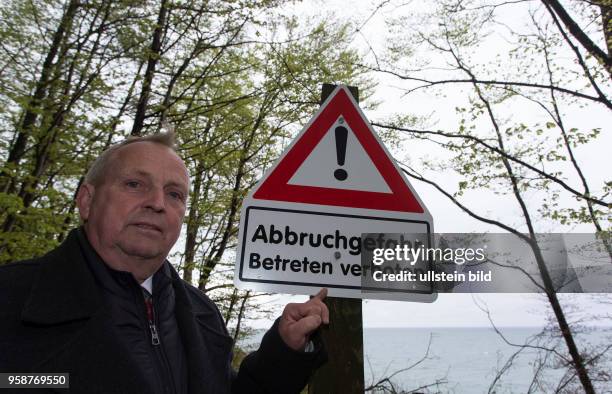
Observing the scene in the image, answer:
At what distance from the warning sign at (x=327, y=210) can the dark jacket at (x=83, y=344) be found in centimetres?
25

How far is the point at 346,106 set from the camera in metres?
1.68

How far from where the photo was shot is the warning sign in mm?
1354

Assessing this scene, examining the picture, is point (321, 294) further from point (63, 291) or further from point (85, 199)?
point (85, 199)

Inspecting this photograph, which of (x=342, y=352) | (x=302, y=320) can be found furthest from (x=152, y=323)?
(x=342, y=352)

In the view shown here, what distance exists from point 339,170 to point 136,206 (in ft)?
2.69

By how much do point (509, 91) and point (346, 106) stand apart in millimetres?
8718

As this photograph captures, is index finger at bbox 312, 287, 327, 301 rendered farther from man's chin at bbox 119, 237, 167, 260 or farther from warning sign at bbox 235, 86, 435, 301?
→ man's chin at bbox 119, 237, 167, 260

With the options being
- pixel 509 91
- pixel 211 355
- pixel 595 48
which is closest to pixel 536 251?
pixel 509 91

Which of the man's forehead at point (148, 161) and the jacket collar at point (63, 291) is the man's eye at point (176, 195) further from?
the jacket collar at point (63, 291)

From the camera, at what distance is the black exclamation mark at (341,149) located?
1534 mm

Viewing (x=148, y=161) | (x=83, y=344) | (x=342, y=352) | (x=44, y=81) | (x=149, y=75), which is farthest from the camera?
A: (x=149, y=75)

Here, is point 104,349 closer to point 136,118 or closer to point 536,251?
point 136,118

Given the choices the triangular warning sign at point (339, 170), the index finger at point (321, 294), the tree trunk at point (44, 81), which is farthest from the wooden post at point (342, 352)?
the tree trunk at point (44, 81)

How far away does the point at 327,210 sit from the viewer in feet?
4.71
